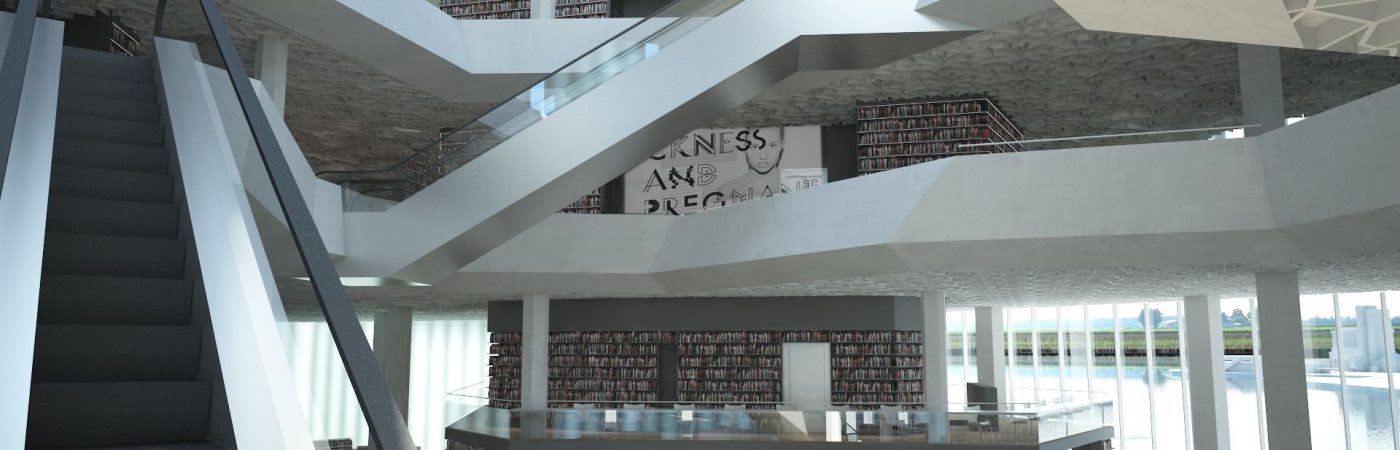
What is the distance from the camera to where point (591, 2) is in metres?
14.2

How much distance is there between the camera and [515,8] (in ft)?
46.9

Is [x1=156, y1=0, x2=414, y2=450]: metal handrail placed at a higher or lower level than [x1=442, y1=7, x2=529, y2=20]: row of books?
lower

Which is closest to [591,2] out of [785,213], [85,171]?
[785,213]

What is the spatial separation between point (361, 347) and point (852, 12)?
7048 millimetres

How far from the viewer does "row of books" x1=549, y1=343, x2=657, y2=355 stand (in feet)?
50.9

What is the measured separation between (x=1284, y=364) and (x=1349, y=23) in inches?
301

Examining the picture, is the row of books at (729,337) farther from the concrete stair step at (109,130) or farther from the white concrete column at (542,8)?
the concrete stair step at (109,130)

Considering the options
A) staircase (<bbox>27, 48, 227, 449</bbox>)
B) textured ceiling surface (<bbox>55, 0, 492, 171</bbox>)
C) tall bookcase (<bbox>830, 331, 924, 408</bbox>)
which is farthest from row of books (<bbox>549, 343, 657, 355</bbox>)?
staircase (<bbox>27, 48, 227, 449</bbox>)

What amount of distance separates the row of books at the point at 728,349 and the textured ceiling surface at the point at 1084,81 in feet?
11.2

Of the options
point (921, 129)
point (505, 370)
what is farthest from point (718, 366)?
point (921, 129)

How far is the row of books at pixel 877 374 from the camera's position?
14820 mm

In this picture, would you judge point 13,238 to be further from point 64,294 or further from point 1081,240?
point 1081,240

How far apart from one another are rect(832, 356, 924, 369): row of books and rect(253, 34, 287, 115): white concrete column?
8.83 meters

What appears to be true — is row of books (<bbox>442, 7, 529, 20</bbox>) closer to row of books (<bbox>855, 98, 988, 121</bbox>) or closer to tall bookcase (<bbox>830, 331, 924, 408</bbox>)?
row of books (<bbox>855, 98, 988, 121</bbox>)
